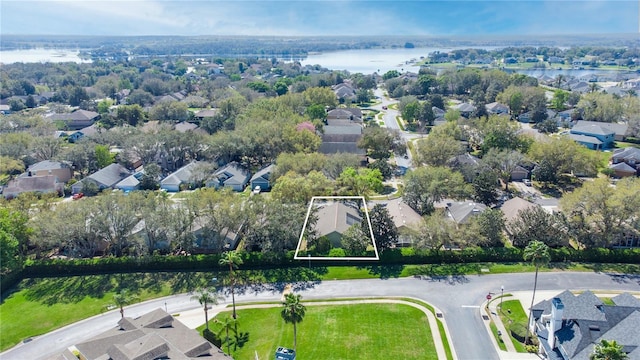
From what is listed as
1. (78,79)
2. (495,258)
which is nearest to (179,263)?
(495,258)

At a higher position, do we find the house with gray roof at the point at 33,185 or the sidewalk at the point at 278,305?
the house with gray roof at the point at 33,185

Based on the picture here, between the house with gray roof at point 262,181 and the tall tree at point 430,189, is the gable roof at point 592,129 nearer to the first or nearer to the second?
the tall tree at point 430,189

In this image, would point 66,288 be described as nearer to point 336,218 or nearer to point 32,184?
point 336,218

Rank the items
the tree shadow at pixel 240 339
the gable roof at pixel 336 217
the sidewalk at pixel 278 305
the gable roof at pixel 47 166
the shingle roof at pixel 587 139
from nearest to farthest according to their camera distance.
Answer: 1. the tree shadow at pixel 240 339
2. the sidewalk at pixel 278 305
3. the gable roof at pixel 336 217
4. the gable roof at pixel 47 166
5. the shingle roof at pixel 587 139

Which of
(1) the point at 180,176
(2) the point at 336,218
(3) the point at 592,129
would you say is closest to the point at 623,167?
(3) the point at 592,129

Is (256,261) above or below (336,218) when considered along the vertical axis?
below

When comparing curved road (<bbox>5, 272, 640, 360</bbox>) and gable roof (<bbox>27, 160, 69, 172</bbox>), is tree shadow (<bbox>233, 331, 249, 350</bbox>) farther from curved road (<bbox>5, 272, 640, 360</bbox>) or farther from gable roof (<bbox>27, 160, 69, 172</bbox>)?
gable roof (<bbox>27, 160, 69, 172</bbox>)

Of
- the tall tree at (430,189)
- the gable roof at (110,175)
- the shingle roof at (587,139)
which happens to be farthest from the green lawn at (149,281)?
the shingle roof at (587,139)
